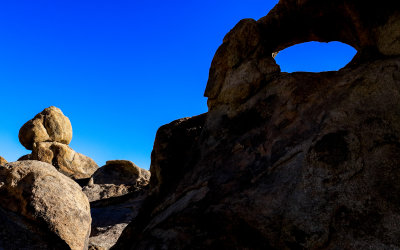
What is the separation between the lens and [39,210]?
5.14 meters

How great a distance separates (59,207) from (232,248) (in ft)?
10.3

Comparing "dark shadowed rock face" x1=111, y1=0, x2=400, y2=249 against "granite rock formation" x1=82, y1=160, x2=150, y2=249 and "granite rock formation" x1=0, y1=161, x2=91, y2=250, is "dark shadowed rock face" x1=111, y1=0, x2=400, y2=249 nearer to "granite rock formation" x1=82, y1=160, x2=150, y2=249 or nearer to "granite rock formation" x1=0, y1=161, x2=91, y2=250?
"granite rock formation" x1=0, y1=161, x2=91, y2=250

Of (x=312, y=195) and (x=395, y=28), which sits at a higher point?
(x=395, y=28)

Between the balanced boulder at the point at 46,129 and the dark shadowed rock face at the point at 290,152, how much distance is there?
19.2m

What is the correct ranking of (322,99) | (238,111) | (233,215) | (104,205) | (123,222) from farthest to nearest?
(104,205)
(123,222)
(238,111)
(322,99)
(233,215)

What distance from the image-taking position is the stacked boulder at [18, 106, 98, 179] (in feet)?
70.8

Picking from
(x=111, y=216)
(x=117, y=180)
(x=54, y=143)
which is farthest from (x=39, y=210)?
(x=54, y=143)

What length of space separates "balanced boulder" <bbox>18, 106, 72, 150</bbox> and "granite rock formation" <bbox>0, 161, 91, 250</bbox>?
19.7 metres

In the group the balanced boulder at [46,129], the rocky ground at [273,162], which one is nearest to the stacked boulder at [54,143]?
the balanced boulder at [46,129]

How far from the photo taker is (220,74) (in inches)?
290

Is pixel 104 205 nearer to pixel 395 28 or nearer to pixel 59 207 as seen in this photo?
pixel 59 207

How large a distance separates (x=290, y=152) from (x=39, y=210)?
422 centimetres

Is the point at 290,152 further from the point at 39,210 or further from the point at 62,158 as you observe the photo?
the point at 62,158

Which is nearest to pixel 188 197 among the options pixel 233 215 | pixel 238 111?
pixel 233 215
